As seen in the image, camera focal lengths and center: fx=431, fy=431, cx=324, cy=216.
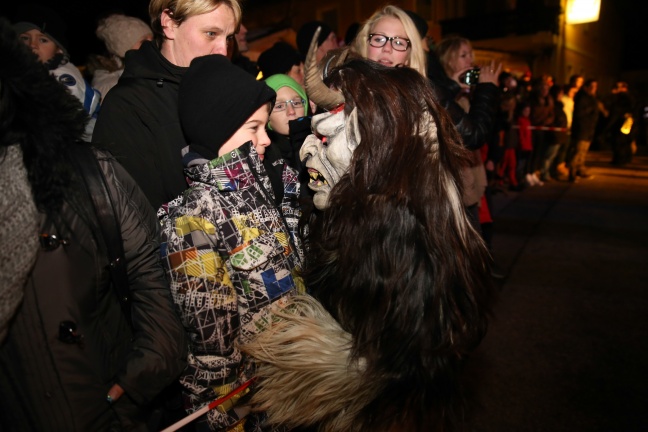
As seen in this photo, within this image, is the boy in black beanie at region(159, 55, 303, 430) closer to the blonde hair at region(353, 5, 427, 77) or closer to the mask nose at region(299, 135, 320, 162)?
the mask nose at region(299, 135, 320, 162)

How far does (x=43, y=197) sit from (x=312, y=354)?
962 mm

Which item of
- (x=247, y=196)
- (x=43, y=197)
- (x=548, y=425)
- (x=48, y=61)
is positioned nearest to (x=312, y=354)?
(x=247, y=196)

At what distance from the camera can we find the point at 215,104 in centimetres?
157

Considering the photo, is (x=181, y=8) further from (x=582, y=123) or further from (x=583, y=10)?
(x=583, y=10)

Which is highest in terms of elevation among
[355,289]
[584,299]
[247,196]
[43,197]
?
[43,197]

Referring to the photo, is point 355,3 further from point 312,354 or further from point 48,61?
point 312,354

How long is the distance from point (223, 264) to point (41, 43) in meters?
2.44

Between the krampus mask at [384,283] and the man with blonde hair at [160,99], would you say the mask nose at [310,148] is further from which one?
the man with blonde hair at [160,99]

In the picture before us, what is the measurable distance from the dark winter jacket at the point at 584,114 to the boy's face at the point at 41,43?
35.8 ft

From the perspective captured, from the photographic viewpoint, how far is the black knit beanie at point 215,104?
1574 mm

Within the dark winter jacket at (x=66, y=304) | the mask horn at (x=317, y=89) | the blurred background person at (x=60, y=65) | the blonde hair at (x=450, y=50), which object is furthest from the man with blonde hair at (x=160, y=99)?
the blonde hair at (x=450, y=50)

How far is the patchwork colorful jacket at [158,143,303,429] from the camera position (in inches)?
56.8

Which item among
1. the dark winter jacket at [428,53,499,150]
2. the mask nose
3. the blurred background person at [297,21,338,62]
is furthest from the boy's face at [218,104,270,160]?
the blurred background person at [297,21,338,62]

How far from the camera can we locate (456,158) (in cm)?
156
